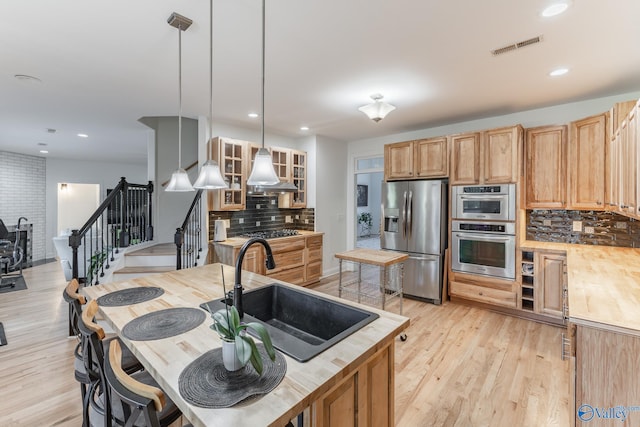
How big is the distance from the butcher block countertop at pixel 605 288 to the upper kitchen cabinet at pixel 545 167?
0.71 meters

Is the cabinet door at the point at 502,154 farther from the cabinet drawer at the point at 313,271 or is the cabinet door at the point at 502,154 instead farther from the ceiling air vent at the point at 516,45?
the cabinet drawer at the point at 313,271

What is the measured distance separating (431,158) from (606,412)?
3402 millimetres

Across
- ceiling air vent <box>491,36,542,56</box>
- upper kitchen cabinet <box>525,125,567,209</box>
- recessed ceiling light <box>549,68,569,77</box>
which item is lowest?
upper kitchen cabinet <box>525,125,567,209</box>

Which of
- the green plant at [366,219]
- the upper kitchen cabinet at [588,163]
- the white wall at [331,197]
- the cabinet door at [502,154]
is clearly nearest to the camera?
the upper kitchen cabinet at [588,163]

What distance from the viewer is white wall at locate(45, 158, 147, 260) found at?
7.48 m

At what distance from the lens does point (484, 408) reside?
210cm

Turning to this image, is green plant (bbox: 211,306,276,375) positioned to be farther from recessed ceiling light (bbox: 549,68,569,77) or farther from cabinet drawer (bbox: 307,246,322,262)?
cabinet drawer (bbox: 307,246,322,262)

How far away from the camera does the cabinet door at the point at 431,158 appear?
419cm

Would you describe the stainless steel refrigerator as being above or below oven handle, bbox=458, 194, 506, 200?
below

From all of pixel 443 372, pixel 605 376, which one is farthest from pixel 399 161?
pixel 605 376

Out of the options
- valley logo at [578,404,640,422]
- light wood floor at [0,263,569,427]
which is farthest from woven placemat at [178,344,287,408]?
valley logo at [578,404,640,422]

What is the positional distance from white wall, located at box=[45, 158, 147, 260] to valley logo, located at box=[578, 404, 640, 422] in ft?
33.4

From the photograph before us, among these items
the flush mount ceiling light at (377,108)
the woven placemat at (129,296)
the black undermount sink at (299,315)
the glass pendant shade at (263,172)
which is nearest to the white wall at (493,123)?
the flush mount ceiling light at (377,108)

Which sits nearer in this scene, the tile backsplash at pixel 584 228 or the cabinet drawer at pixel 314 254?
the tile backsplash at pixel 584 228
